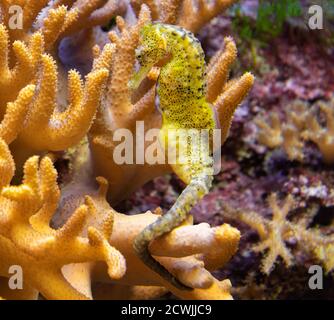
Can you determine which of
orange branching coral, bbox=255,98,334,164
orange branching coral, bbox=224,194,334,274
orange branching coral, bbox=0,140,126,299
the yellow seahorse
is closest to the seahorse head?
the yellow seahorse

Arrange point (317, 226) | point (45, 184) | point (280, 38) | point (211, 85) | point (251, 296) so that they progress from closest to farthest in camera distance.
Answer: point (45, 184)
point (211, 85)
point (251, 296)
point (317, 226)
point (280, 38)

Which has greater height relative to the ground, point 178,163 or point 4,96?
point 4,96

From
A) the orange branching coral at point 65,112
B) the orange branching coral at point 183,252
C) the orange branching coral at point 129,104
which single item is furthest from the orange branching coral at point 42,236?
the orange branching coral at point 129,104

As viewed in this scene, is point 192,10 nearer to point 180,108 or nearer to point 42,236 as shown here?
point 180,108

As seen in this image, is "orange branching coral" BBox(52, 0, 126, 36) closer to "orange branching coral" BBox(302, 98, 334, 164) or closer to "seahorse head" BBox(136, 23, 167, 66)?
"seahorse head" BBox(136, 23, 167, 66)

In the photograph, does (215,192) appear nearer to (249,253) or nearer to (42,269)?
(249,253)

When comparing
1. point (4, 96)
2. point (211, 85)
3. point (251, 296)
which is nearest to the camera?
point (4, 96)

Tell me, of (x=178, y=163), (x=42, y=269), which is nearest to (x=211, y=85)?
(x=178, y=163)
